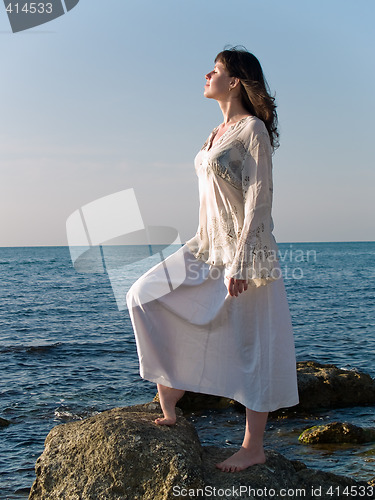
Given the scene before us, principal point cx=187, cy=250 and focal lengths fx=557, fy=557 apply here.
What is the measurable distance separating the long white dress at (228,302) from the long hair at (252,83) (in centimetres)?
13

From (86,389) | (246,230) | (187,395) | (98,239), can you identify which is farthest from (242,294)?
(86,389)

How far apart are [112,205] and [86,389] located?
5.37 m

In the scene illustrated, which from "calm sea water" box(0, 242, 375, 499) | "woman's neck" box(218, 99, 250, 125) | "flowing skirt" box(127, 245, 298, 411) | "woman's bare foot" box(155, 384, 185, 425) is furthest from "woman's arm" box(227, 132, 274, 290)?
"calm sea water" box(0, 242, 375, 499)

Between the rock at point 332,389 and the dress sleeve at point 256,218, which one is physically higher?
the dress sleeve at point 256,218

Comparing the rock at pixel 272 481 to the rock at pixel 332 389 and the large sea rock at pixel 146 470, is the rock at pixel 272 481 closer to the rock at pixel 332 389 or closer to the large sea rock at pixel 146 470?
the large sea rock at pixel 146 470

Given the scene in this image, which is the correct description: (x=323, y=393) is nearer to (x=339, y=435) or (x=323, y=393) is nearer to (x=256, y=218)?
(x=339, y=435)

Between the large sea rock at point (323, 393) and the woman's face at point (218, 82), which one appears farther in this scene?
the large sea rock at point (323, 393)

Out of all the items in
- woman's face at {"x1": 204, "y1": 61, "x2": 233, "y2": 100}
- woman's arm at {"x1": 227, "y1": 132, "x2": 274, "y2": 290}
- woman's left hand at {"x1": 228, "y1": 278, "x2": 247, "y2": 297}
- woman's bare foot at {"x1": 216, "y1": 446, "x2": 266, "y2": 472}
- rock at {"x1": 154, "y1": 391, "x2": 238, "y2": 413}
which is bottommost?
rock at {"x1": 154, "y1": 391, "x2": 238, "y2": 413}

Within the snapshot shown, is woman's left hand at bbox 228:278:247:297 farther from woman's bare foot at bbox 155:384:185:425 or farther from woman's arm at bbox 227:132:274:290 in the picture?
woman's bare foot at bbox 155:384:185:425

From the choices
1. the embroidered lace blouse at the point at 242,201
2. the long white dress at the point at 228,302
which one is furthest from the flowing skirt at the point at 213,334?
the embroidered lace blouse at the point at 242,201

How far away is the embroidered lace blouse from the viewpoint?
3.37 meters

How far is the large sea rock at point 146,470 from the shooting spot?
3.51 metres

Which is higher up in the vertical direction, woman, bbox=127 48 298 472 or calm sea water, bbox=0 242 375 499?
woman, bbox=127 48 298 472

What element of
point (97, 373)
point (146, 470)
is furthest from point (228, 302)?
point (97, 373)
